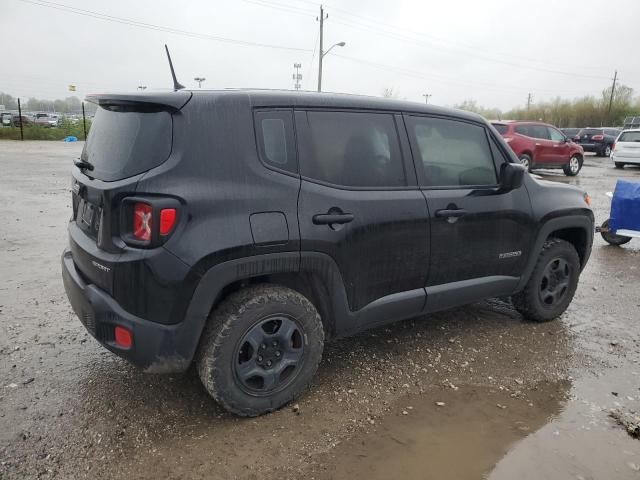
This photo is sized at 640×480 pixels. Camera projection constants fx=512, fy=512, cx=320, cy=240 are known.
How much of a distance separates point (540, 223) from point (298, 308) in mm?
2253

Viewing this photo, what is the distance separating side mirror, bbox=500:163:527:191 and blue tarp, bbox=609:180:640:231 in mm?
3887

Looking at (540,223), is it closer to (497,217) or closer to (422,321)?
(497,217)

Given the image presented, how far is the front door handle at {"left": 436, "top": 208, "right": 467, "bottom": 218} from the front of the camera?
3397 mm

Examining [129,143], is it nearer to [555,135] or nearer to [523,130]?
[523,130]

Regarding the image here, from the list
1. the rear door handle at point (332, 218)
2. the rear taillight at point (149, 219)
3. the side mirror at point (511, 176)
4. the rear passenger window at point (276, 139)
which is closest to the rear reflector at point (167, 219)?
the rear taillight at point (149, 219)

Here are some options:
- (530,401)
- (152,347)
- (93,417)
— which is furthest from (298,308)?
(530,401)

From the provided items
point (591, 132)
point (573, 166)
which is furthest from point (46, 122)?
point (591, 132)

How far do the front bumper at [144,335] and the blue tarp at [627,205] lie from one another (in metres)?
6.34

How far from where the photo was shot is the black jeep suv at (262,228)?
8.32ft

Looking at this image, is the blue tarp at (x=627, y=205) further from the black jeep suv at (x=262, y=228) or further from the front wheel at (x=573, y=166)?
the front wheel at (x=573, y=166)

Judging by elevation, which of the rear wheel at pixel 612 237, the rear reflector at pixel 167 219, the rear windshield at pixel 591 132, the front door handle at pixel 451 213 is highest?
the rear windshield at pixel 591 132

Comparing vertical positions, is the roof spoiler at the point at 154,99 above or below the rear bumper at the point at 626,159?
above

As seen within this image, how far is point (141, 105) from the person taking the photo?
2695 mm

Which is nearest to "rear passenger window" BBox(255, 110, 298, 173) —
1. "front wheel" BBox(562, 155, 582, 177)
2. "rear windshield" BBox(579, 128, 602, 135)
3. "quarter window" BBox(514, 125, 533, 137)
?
"quarter window" BBox(514, 125, 533, 137)
